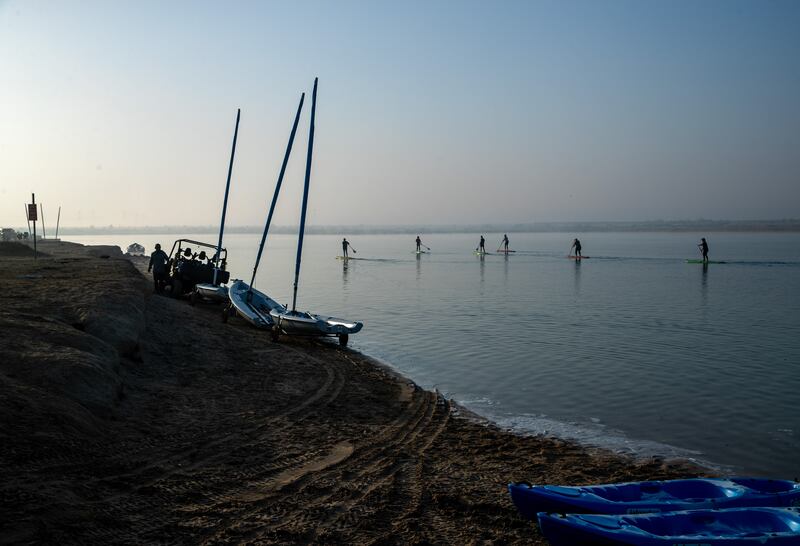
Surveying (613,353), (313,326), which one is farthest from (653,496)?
(313,326)

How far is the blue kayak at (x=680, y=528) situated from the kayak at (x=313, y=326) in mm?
11563

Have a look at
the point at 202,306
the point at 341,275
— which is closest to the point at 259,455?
the point at 202,306

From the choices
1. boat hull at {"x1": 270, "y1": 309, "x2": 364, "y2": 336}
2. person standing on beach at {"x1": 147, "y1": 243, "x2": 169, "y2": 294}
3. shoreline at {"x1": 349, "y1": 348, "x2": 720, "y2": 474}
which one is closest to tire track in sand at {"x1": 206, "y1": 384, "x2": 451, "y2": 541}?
shoreline at {"x1": 349, "y1": 348, "x2": 720, "y2": 474}

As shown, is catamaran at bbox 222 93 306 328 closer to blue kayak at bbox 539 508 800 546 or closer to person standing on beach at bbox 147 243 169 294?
person standing on beach at bbox 147 243 169 294

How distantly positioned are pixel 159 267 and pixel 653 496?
20642 mm

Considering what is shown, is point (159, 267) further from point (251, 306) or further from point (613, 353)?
point (613, 353)

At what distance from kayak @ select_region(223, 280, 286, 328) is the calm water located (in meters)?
2.75

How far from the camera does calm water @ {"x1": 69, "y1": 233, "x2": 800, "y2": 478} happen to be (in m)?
9.95

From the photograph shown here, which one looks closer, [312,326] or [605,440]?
[605,440]

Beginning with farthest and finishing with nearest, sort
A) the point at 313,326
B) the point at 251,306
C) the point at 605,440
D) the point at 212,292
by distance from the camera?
the point at 212,292, the point at 251,306, the point at 313,326, the point at 605,440

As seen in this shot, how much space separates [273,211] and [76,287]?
1062cm

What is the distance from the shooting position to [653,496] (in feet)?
20.6

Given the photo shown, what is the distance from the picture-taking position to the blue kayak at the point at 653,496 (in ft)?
19.3

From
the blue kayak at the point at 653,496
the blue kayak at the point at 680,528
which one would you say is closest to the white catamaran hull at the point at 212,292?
the blue kayak at the point at 653,496
